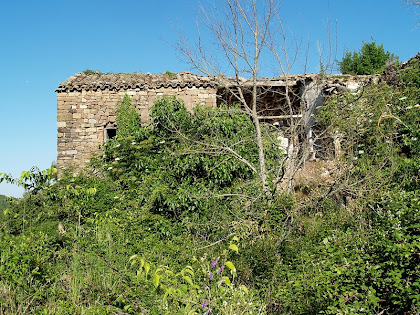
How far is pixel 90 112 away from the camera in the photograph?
40.7 feet

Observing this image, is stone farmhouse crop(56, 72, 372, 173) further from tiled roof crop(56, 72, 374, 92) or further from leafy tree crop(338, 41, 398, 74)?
leafy tree crop(338, 41, 398, 74)

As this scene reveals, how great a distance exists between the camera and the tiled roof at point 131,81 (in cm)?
1211

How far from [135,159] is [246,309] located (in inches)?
237

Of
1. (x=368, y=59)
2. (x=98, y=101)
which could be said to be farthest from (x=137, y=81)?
(x=368, y=59)

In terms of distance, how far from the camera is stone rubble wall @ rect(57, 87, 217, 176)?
1207 centimetres

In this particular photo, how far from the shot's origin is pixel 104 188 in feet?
29.2

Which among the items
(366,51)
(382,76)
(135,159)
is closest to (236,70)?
(135,159)

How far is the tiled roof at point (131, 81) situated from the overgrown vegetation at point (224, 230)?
4.58ft

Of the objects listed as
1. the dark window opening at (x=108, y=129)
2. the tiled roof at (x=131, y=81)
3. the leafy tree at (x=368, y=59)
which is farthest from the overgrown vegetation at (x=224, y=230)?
the leafy tree at (x=368, y=59)

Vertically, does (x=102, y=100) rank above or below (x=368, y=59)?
below

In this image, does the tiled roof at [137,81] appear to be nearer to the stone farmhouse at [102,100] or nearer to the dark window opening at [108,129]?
the stone farmhouse at [102,100]

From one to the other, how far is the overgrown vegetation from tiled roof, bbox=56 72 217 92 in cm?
140

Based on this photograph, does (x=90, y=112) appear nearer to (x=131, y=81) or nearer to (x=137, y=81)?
(x=131, y=81)

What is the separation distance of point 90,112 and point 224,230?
25.0 ft
